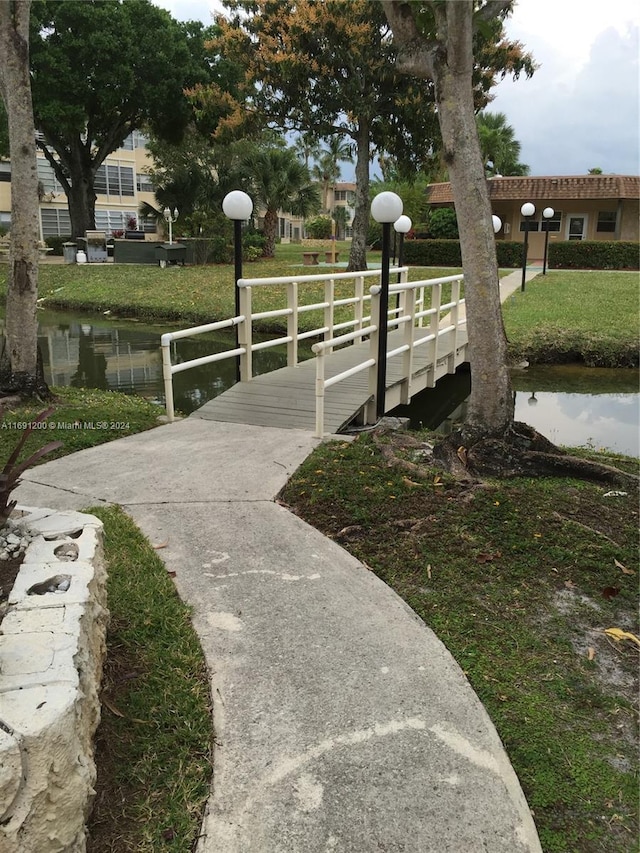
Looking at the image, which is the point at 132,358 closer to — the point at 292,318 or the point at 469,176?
the point at 292,318

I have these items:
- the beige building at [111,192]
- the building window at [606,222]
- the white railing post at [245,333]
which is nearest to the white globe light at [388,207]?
the white railing post at [245,333]

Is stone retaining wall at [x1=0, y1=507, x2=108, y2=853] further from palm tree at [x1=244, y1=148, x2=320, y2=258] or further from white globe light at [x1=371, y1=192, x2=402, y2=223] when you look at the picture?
palm tree at [x1=244, y1=148, x2=320, y2=258]

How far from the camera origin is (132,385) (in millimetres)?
11047

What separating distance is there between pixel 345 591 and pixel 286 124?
73.4ft

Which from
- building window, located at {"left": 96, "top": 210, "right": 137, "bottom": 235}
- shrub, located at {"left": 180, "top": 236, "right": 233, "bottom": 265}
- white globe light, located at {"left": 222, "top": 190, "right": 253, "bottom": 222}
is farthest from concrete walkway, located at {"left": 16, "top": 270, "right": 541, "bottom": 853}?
building window, located at {"left": 96, "top": 210, "right": 137, "bottom": 235}

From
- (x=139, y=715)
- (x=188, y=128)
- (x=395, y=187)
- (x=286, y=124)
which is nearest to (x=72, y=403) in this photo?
(x=139, y=715)

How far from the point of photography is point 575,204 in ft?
108

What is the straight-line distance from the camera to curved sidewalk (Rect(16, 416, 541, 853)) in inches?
87.6

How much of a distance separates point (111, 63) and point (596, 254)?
828 inches

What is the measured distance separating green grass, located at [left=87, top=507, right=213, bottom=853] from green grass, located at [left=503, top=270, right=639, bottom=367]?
11054 mm

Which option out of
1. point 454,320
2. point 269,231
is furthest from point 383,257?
point 269,231

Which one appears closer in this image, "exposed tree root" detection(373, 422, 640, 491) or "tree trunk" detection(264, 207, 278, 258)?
"exposed tree root" detection(373, 422, 640, 491)

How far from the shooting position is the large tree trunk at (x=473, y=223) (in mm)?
4977

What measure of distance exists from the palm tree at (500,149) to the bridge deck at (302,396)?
33919 millimetres
